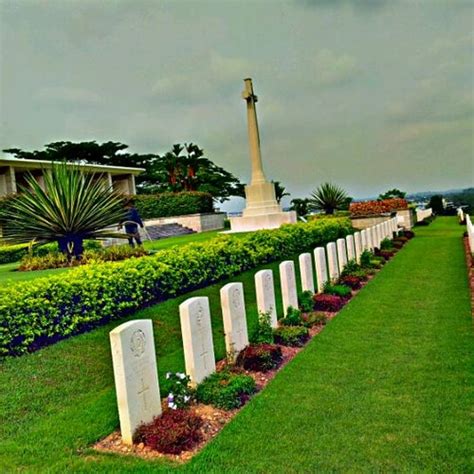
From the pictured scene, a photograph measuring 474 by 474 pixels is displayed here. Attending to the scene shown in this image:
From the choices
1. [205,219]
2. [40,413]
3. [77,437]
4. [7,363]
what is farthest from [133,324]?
[205,219]

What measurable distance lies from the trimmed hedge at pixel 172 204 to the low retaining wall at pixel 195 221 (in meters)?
0.41

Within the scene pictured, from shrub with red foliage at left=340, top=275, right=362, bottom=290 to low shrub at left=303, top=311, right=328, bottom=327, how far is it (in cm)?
232

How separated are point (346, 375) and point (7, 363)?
3.41m

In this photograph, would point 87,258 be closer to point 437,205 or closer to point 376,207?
point 376,207

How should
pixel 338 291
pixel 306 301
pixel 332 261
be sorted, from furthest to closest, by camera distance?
pixel 332 261 → pixel 338 291 → pixel 306 301

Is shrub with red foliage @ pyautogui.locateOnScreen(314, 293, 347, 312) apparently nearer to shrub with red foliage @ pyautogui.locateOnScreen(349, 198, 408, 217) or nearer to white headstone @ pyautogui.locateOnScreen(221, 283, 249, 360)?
white headstone @ pyautogui.locateOnScreen(221, 283, 249, 360)

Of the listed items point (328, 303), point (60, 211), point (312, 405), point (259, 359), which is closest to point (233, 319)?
point (259, 359)

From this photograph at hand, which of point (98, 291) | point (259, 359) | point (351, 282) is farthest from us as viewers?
point (351, 282)

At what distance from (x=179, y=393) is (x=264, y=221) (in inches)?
632

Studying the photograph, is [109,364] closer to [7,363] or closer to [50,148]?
[7,363]

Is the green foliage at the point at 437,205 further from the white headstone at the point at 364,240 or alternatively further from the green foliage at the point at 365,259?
the green foliage at the point at 365,259

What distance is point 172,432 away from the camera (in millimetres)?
3287

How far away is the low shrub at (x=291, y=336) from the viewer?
18.2ft

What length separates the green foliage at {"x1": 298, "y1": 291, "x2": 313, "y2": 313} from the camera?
7.15m
